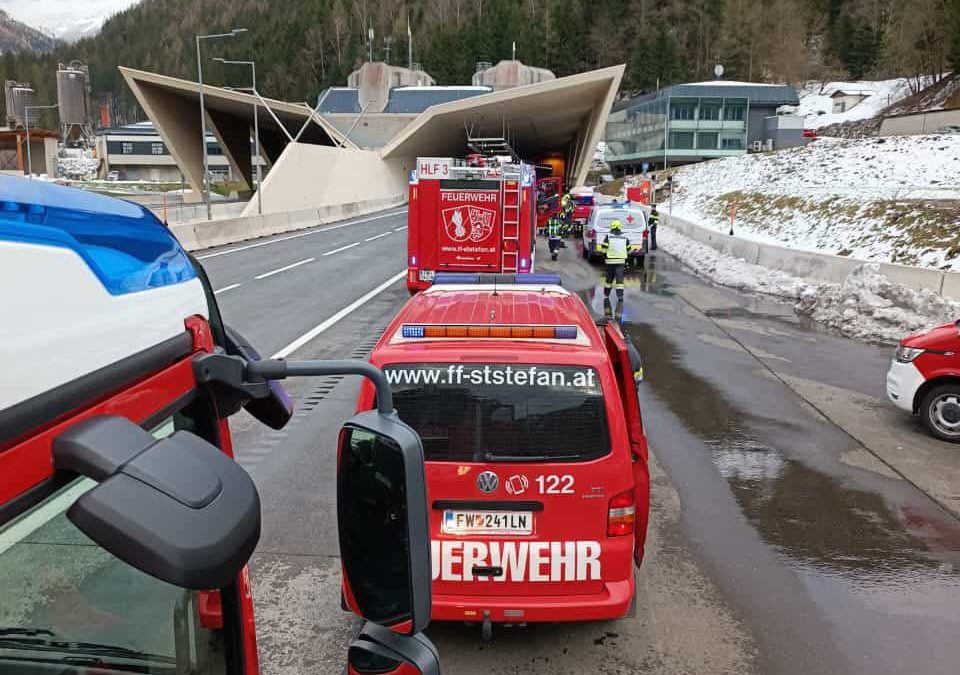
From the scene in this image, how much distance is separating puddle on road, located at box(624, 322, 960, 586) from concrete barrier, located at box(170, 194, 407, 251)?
16871 mm

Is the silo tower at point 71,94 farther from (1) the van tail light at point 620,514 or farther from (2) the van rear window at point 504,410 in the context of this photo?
(1) the van tail light at point 620,514

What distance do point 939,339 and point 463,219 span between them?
1110 cm

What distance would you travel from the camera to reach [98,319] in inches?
60.1

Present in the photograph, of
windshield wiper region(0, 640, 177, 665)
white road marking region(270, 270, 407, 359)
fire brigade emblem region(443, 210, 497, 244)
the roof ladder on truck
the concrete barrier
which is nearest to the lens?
windshield wiper region(0, 640, 177, 665)

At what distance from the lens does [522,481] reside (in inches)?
185

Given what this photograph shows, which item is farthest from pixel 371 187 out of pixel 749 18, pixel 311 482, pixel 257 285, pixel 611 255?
pixel 749 18

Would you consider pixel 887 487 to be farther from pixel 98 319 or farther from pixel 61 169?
pixel 61 169

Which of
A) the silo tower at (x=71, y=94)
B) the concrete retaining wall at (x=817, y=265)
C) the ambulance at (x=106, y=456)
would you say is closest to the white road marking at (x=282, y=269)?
the concrete retaining wall at (x=817, y=265)

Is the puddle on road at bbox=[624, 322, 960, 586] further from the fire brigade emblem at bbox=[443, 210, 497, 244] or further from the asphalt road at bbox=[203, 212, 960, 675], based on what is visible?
the fire brigade emblem at bbox=[443, 210, 497, 244]

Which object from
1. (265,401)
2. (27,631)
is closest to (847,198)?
(265,401)

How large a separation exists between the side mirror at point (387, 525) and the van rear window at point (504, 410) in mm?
2728

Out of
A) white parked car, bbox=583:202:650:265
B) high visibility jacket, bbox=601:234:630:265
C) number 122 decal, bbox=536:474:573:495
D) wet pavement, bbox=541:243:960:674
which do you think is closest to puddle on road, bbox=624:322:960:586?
wet pavement, bbox=541:243:960:674

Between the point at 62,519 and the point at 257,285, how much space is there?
1962 cm

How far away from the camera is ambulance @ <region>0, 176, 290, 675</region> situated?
122 cm
